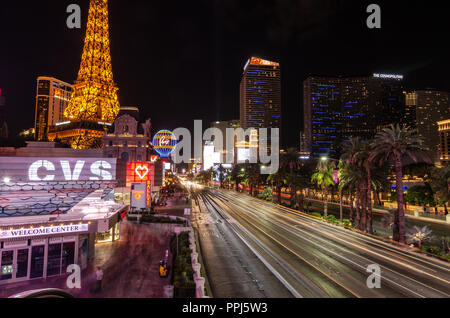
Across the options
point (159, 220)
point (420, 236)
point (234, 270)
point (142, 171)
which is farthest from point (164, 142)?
point (420, 236)

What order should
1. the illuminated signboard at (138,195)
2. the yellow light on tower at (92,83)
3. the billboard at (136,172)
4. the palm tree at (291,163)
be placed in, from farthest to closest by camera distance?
the yellow light on tower at (92,83) < the palm tree at (291,163) < the billboard at (136,172) < the illuminated signboard at (138,195)

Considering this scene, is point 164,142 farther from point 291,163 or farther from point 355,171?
point 355,171

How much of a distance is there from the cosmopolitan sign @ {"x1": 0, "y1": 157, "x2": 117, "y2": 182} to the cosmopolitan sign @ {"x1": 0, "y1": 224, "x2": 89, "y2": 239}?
71.7ft

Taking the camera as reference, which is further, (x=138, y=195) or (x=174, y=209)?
(x=174, y=209)

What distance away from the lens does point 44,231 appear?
14789 millimetres

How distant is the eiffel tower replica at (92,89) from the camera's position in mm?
104875

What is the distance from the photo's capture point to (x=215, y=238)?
27828mm

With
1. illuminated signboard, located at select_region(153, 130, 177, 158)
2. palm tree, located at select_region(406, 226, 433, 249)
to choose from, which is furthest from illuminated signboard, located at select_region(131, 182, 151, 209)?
illuminated signboard, located at select_region(153, 130, 177, 158)

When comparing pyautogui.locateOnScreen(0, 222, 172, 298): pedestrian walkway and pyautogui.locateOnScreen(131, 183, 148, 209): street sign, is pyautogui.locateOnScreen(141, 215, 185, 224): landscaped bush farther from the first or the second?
pyautogui.locateOnScreen(0, 222, 172, 298): pedestrian walkway

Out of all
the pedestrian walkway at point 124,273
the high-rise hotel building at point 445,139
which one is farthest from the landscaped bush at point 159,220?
the high-rise hotel building at point 445,139

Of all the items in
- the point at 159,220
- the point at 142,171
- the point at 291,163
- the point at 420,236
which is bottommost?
the point at 159,220

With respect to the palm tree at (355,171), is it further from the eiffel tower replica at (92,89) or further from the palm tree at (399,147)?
the eiffel tower replica at (92,89)

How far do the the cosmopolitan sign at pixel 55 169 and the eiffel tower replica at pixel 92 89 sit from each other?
240 ft

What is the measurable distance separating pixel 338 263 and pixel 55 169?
3830 centimetres
